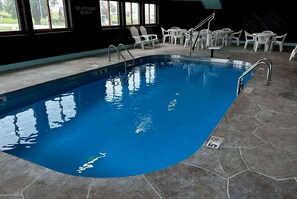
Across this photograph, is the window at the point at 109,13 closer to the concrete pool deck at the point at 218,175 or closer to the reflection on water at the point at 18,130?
the reflection on water at the point at 18,130

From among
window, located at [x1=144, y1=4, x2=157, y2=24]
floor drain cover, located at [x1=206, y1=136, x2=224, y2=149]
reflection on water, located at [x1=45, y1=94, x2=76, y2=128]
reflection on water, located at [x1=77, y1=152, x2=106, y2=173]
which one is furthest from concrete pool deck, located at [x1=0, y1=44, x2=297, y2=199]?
window, located at [x1=144, y1=4, x2=157, y2=24]

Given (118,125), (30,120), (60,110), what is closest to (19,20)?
(60,110)

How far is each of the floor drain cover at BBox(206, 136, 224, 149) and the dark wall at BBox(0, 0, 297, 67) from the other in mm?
6117

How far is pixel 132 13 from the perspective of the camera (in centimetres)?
1108

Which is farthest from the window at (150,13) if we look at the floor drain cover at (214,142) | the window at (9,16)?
the floor drain cover at (214,142)

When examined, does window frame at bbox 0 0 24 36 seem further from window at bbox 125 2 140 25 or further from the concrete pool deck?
the concrete pool deck

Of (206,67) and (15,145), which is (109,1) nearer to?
(206,67)

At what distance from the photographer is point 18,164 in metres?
2.32

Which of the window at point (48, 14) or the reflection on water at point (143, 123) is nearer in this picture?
the reflection on water at point (143, 123)

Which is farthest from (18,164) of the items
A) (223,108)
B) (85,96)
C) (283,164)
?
(223,108)

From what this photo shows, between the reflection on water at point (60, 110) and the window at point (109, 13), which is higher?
the window at point (109, 13)

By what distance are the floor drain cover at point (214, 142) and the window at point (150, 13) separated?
10.6m

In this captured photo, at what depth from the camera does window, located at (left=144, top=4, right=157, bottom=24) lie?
12.1m

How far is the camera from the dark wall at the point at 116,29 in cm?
687
